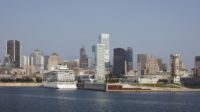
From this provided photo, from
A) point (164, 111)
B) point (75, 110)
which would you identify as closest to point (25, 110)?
point (75, 110)

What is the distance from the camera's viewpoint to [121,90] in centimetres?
19888

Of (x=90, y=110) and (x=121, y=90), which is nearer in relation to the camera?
(x=90, y=110)

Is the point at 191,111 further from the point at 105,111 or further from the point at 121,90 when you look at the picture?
Answer: the point at 121,90

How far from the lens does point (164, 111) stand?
83750 mm

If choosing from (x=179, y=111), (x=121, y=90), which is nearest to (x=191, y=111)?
(x=179, y=111)

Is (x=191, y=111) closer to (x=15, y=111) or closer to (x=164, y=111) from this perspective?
(x=164, y=111)

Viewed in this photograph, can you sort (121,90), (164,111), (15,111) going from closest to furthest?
(15,111)
(164,111)
(121,90)

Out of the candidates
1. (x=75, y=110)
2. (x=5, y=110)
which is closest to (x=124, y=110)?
(x=75, y=110)

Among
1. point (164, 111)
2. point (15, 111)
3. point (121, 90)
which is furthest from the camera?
point (121, 90)

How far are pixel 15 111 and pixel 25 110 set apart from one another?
252 centimetres

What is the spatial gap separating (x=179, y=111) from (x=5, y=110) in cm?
2699

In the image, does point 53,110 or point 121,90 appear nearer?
point 53,110

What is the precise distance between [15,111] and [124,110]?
17563 millimetres

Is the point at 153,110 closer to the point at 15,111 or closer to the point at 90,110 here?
the point at 90,110
